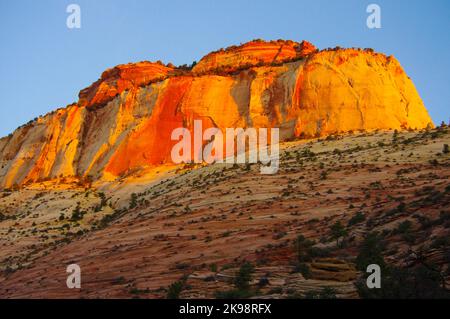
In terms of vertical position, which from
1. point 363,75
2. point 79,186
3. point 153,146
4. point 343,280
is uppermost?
point 363,75

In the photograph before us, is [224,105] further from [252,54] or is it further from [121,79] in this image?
[121,79]

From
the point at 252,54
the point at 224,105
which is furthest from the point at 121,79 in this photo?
the point at 224,105

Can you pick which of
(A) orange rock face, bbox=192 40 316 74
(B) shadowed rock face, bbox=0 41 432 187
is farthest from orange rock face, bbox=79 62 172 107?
(A) orange rock face, bbox=192 40 316 74

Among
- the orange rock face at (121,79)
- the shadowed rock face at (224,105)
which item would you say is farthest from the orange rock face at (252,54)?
the orange rock face at (121,79)

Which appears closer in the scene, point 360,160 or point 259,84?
point 360,160

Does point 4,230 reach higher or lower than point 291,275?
higher

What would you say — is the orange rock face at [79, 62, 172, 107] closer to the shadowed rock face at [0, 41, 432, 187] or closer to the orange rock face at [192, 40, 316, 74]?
the shadowed rock face at [0, 41, 432, 187]
